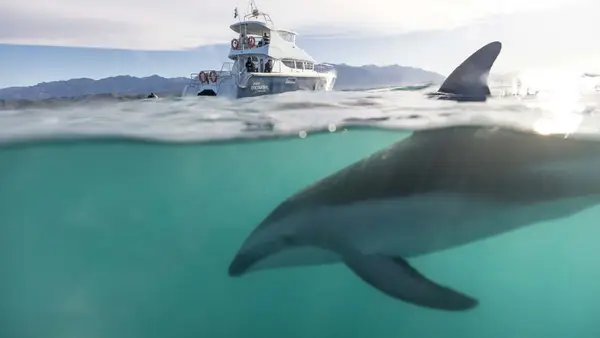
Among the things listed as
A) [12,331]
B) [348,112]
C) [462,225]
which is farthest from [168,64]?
[12,331]

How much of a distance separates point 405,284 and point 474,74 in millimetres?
3254

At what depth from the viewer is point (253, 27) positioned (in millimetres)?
6785

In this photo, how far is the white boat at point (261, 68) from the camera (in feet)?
24.1

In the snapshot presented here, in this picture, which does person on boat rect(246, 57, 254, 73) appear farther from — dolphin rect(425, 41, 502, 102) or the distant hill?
dolphin rect(425, 41, 502, 102)

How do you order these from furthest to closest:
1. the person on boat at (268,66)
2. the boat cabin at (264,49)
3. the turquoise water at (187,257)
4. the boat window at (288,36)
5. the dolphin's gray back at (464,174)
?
the turquoise water at (187,257)
the person on boat at (268,66)
the boat window at (288,36)
the boat cabin at (264,49)
the dolphin's gray back at (464,174)

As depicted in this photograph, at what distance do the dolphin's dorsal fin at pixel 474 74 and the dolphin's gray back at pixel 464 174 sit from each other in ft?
3.42

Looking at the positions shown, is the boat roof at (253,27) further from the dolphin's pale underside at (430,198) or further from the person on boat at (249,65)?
the dolphin's pale underside at (430,198)

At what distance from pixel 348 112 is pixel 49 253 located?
8685 millimetres

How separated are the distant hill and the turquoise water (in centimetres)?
270

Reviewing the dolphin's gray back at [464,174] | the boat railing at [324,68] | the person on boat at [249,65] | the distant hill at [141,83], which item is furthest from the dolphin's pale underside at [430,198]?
the person on boat at [249,65]

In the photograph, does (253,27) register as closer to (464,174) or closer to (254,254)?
(254,254)

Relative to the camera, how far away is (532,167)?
5.59 m

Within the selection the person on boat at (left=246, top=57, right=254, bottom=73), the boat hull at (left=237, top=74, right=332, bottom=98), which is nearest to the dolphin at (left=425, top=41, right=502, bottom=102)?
the boat hull at (left=237, top=74, right=332, bottom=98)

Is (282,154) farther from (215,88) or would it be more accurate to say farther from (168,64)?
(168,64)
